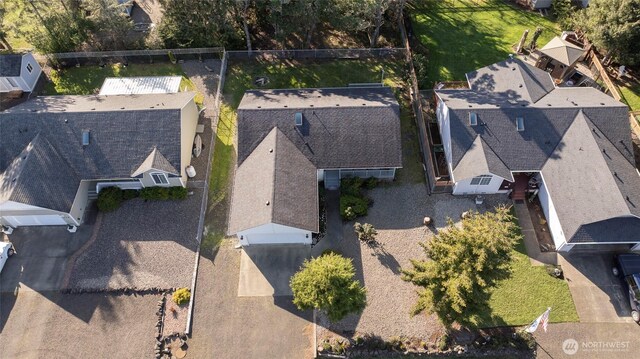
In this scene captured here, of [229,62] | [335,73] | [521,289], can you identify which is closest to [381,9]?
[335,73]

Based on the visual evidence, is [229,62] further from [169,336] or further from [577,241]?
[577,241]

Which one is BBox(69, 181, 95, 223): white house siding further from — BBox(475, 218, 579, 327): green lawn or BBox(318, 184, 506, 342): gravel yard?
BBox(475, 218, 579, 327): green lawn

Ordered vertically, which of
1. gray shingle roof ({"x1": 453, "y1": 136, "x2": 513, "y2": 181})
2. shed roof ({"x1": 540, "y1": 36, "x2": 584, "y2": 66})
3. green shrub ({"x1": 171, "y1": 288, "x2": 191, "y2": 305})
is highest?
shed roof ({"x1": 540, "y1": 36, "x2": 584, "y2": 66})

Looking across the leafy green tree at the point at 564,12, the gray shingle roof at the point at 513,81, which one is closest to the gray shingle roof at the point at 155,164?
the gray shingle roof at the point at 513,81

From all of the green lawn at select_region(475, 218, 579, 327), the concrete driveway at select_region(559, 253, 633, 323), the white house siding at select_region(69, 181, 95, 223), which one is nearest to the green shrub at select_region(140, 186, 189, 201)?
the white house siding at select_region(69, 181, 95, 223)

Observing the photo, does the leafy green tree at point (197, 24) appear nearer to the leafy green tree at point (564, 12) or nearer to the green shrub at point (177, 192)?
the green shrub at point (177, 192)

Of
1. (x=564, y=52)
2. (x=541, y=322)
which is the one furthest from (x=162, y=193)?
(x=564, y=52)
